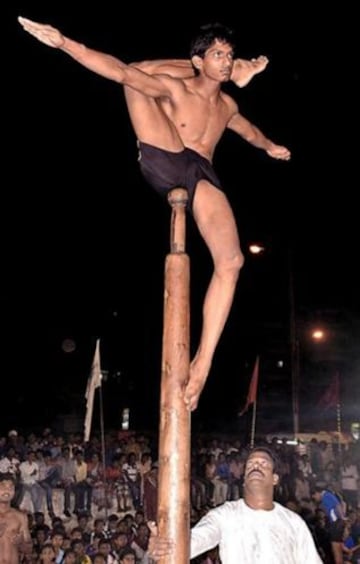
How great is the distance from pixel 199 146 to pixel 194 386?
5.45 ft

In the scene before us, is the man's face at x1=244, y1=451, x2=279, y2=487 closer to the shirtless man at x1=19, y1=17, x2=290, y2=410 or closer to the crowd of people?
the shirtless man at x1=19, y1=17, x2=290, y2=410

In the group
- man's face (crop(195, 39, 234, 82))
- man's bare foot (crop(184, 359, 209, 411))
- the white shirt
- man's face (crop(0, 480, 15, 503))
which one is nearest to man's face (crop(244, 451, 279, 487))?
the white shirt

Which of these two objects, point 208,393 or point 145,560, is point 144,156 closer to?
point 145,560

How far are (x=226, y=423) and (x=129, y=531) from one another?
746 inches

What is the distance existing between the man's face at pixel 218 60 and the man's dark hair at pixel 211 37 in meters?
0.03

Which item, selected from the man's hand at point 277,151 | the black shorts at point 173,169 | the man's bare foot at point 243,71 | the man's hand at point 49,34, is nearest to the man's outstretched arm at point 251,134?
the man's hand at point 277,151

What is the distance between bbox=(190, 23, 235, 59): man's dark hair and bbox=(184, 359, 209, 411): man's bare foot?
2.08 meters

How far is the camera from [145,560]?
10414 mm

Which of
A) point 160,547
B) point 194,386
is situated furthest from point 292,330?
point 160,547

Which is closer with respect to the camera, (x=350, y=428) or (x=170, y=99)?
(x=170, y=99)

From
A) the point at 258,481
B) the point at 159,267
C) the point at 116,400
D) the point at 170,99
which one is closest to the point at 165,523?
the point at 258,481

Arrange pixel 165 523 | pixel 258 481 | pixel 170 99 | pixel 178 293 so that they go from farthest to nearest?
pixel 258 481 → pixel 170 99 → pixel 178 293 → pixel 165 523

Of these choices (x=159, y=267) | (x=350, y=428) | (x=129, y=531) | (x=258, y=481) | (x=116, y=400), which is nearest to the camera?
(x=258, y=481)

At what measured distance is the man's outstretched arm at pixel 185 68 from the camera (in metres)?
4.55
